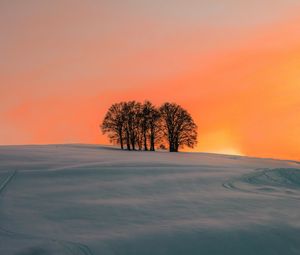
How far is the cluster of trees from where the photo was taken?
2336 inches

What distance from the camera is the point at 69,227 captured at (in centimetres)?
1069

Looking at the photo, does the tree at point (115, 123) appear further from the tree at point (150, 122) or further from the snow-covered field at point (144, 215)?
the snow-covered field at point (144, 215)

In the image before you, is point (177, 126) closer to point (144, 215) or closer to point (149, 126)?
point (149, 126)

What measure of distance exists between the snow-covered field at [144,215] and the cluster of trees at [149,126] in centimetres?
3835

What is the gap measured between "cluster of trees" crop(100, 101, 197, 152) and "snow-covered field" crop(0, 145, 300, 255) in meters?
38.4

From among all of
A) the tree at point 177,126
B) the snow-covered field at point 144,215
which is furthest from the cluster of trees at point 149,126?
the snow-covered field at point 144,215

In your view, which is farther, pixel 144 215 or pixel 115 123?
pixel 115 123

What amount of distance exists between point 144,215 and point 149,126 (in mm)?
48806

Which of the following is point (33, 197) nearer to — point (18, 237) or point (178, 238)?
point (18, 237)

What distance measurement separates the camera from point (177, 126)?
59.3m

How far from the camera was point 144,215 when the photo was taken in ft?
40.0

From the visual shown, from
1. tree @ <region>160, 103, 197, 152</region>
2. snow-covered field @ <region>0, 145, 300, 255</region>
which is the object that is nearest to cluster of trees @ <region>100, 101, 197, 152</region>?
tree @ <region>160, 103, 197, 152</region>

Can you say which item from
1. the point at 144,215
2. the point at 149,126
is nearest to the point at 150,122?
the point at 149,126

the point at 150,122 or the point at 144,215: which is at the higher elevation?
the point at 150,122
